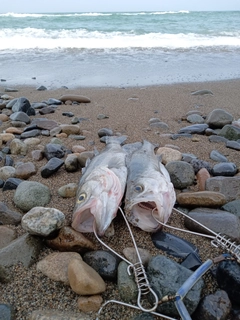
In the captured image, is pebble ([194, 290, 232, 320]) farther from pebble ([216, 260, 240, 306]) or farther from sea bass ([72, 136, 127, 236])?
sea bass ([72, 136, 127, 236])

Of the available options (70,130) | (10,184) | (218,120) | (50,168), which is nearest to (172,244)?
(50,168)

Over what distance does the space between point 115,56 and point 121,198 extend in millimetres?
12638

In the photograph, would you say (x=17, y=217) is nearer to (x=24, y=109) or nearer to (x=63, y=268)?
(x=63, y=268)

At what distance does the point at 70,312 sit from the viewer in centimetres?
229

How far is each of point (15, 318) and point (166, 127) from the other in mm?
4395

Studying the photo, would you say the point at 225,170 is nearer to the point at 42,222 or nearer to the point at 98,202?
the point at 98,202

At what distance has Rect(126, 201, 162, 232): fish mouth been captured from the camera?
295 centimetres

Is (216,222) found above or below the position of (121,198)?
below

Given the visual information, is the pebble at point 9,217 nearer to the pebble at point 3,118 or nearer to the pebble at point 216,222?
the pebble at point 216,222

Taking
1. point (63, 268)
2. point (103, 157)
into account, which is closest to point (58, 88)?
point (103, 157)

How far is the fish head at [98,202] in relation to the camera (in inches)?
111

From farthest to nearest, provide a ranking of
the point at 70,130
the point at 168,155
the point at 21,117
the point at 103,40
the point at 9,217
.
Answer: the point at 103,40 < the point at 21,117 < the point at 70,130 < the point at 168,155 < the point at 9,217

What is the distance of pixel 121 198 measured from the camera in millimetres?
3121

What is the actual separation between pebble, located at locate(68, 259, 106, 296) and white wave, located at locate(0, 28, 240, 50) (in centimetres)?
1661
